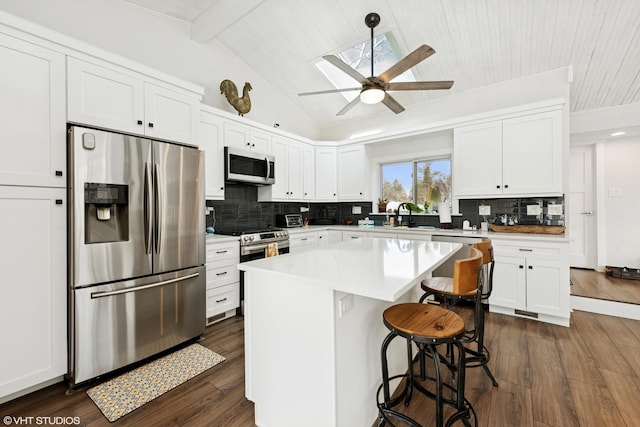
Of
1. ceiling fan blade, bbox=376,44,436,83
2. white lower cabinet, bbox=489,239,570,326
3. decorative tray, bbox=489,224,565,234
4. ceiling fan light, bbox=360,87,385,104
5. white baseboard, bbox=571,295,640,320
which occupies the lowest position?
white baseboard, bbox=571,295,640,320

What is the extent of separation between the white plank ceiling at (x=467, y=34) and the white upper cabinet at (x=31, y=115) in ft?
5.81

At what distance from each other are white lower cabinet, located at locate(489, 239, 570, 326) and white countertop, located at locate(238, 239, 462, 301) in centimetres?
148

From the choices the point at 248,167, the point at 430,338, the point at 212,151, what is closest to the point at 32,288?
the point at 212,151

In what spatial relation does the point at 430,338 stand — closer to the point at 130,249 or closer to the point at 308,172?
the point at 130,249

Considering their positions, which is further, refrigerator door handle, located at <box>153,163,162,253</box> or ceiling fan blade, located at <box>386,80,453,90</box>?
ceiling fan blade, located at <box>386,80,453,90</box>

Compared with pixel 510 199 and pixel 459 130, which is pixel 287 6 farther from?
pixel 510 199

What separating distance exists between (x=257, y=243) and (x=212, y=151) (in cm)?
125

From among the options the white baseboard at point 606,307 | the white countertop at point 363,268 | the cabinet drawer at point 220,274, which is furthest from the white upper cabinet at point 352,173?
the white baseboard at point 606,307

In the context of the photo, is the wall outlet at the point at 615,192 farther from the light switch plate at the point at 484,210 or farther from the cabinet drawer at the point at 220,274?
the cabinet drawer at the point at 220,274

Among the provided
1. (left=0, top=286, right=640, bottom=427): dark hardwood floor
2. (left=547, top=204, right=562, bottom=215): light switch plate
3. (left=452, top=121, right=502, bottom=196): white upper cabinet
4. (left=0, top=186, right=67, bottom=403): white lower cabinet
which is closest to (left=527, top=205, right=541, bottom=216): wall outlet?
(left=547, top=204, right=562, bottom=215): light switch plate

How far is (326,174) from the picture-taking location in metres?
5.00

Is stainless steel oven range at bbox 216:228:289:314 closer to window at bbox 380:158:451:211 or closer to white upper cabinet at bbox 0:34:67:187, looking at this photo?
white upper cabinet at bbox 0:34:67:187

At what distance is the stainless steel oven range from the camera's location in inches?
124

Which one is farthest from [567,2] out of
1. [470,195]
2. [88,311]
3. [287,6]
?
[88,311]
